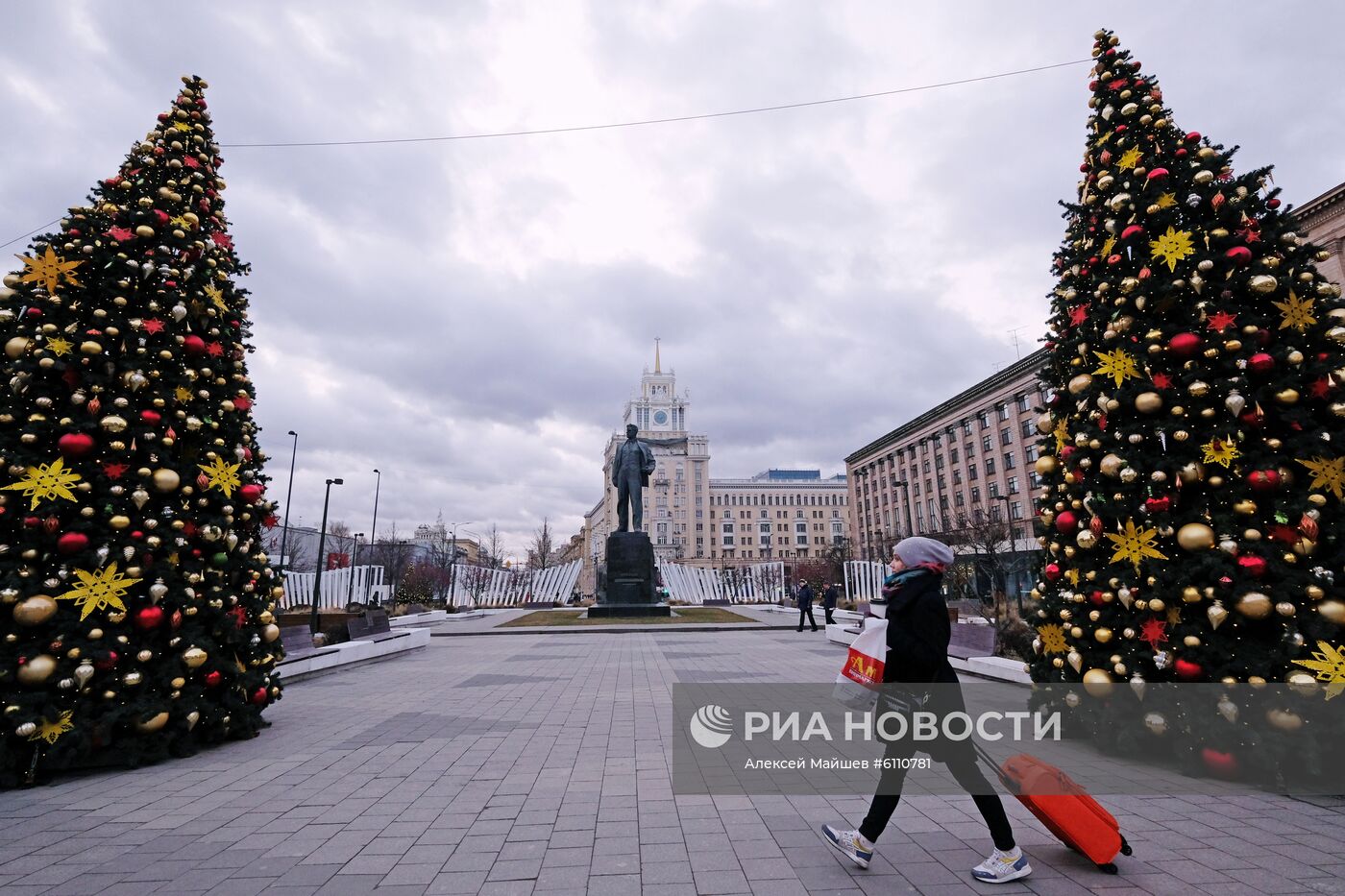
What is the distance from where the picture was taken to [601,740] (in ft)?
21.9

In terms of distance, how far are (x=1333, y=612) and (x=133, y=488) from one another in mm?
9792

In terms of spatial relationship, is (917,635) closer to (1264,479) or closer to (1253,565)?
(1253,565)

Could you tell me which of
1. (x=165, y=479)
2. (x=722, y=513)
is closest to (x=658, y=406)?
(x=722, y=513)

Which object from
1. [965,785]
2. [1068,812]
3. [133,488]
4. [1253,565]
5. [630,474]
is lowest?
[1068,812]

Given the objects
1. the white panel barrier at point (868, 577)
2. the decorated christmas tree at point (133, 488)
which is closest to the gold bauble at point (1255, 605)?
the decorated christmas tree at point (133, 488)

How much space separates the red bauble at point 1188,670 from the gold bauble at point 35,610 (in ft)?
30.0

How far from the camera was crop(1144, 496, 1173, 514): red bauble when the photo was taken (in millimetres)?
5406

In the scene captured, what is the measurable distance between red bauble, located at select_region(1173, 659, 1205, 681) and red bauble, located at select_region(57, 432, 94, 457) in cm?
936

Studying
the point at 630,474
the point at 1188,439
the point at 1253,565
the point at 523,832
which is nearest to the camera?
the point at 523,832

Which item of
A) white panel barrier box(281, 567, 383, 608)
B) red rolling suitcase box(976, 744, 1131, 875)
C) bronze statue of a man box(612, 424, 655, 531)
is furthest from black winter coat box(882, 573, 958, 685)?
Result: white panel barrier box(281, 567, 383, 608)

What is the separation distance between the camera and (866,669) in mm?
3553

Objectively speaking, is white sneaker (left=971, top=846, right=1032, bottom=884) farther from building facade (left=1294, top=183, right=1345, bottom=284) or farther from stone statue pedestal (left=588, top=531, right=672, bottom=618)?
building facade (left=1294, top=183, right=1345, bottom=284)

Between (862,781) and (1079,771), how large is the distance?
195 cm

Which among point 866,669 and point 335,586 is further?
point 335,586
